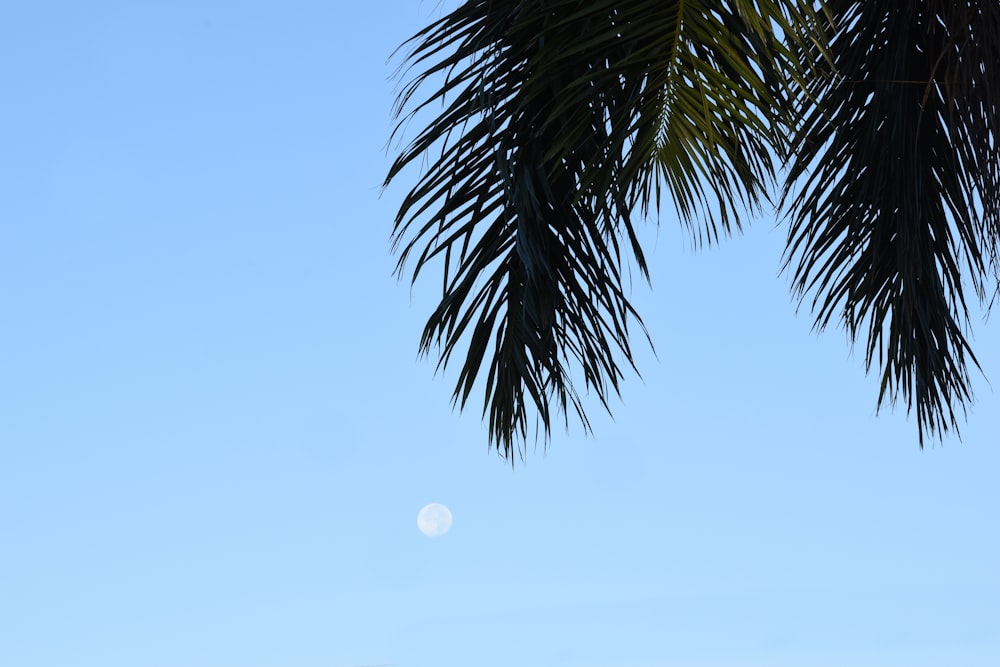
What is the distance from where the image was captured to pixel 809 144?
2.76 m

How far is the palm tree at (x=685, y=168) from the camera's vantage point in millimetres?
1812

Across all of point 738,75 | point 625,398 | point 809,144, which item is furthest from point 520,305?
point 809,144

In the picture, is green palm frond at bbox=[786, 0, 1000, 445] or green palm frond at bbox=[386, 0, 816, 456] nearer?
green palm frond at bbox=[386, 0, 816, 456]

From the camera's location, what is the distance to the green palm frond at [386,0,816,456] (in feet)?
5.86

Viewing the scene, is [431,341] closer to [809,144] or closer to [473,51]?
[473,51]

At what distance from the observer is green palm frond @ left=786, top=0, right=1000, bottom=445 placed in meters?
2.56

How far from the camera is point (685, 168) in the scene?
1900mm

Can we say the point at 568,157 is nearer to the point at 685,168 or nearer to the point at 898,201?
the point at 685,168

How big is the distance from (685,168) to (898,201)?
38.9 inches

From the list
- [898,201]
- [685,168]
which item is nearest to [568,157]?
[685,168]

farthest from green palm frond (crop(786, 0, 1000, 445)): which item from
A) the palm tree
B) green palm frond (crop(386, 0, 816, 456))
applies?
green palm frond (crop(386, 0, 816, 456))

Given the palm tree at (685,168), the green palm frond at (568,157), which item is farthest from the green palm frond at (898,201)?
the green palm frond at (568,157)

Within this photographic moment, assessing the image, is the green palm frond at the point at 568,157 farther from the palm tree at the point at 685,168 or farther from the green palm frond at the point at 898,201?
the green palm frond at the point at 898,201

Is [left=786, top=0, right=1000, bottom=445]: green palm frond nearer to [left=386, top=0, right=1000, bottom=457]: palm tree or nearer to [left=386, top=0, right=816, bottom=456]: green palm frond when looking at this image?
[left=386, top=0, right=1000, bottom=457]: palm tree
